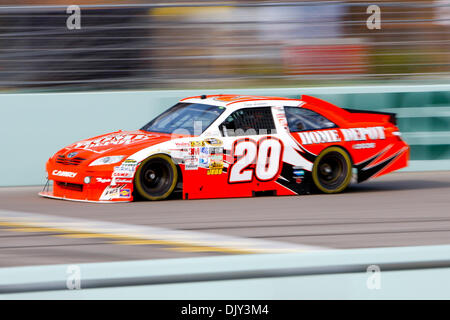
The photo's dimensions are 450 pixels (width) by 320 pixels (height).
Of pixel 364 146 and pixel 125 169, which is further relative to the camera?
pixel 364 146

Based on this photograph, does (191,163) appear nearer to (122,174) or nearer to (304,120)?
(122,174)

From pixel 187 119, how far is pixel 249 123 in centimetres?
Result: 78

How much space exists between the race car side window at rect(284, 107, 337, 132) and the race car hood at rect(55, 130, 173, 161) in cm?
159

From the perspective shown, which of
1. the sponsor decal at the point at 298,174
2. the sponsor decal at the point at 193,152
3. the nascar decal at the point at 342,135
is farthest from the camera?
the nascar decal at the point at 342,135

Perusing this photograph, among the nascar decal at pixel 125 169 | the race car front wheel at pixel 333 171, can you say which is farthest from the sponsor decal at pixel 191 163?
the race car front wheel at pixel 333 171

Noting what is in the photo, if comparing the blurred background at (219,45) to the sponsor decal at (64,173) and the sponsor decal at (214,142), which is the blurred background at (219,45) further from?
the sponsor decal at (214,142)

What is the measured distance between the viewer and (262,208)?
30.7ft

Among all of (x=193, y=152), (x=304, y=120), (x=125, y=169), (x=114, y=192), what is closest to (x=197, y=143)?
(x=193, y=152)

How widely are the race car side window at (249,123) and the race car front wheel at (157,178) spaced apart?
84 centimetres

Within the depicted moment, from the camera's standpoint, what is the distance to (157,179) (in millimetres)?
9805

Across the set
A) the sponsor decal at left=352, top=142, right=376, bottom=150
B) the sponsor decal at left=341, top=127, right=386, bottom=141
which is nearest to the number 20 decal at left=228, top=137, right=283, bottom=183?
the sponsor decal at left=341, top=127, right=386, bottom=141

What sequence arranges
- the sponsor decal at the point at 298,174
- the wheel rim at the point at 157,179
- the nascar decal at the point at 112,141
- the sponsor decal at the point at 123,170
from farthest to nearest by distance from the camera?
1. the sponsor decal at the point at 298,174
2. the nascar decal at the point at 112,141
3. the wheel rim at the point at 157,179
4. the sponsor decal at the point at 123,170

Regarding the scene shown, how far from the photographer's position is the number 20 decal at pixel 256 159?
1002 cm

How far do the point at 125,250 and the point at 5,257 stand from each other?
0.97 m
